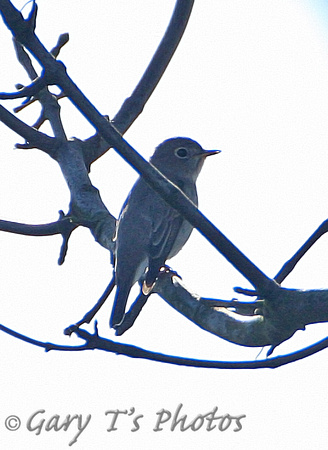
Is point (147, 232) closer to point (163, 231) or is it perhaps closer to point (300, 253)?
point (163, 231)

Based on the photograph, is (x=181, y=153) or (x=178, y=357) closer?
(x=178, y=357)

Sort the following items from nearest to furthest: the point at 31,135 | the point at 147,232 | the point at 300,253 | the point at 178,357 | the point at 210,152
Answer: the point at 178,357 < the point at 300,253 < the point at 31,135 < the point at 147,232 < the point at 210,152

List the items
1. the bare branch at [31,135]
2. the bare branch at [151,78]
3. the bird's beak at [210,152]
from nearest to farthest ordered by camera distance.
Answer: the bare branch at [31,135] < the bare branch at [151,78] < the bird's beak at [210,152]

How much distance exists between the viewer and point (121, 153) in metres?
2.93

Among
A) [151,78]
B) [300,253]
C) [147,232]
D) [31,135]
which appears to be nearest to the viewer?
[300,253]

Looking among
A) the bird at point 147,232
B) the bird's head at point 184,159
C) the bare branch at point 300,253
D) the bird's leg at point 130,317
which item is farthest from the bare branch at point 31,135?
the bird's head at point 184,159

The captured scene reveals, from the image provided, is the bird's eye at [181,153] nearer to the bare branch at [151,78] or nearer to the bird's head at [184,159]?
the bird's head at [184,159]

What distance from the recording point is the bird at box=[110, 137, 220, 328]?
218 inches

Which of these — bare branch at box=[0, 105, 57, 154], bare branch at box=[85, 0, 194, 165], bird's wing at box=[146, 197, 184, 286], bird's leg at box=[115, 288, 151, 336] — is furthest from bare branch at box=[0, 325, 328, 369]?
bird's wing at box=[146, 197, 184, 286]

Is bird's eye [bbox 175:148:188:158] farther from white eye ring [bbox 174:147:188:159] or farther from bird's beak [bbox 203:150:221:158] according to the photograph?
bird's beak [bbox 203:150:221:158]

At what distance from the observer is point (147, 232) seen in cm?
614

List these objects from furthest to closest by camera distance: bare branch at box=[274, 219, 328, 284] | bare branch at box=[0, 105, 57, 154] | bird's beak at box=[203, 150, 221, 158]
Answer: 1. bird's beak at box=[203, 150, 221, 158]
2. bare branch at box=[0, 105, 57, 154]
3. bare branch at box=[274, 219, 328, 284]

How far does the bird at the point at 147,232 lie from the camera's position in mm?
5531

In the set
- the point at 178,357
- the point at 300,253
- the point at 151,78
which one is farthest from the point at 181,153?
the point at 178,357
